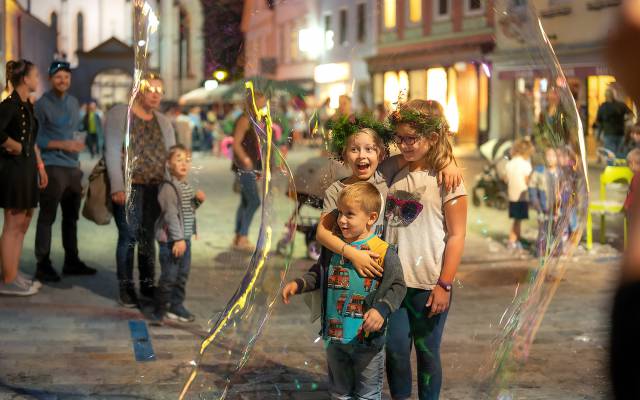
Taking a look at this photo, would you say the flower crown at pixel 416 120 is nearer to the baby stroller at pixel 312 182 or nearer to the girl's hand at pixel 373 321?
the baby stroller at pixel 312 182

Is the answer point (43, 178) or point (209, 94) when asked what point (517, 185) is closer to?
point (43, 178)

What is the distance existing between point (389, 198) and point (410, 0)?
101cm

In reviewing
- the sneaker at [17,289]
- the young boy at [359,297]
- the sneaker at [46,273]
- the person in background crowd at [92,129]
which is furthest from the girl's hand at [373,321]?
the person in background crowd at [92,129]

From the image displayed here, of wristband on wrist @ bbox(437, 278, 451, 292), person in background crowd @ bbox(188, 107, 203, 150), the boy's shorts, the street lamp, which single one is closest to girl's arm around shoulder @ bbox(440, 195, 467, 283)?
wristband on wrist @ bbox(437, 278, 451, 292)

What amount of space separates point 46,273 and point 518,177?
14.7 feet

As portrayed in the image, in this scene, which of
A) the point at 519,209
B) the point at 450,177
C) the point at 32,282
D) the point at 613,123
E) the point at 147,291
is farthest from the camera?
the point at 613,123

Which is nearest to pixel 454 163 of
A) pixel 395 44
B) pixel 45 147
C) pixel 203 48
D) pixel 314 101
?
pixel 314 101

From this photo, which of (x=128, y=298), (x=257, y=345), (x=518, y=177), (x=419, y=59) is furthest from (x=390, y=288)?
(x=518, y=177)

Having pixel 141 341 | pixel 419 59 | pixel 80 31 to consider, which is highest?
pixel 80 31

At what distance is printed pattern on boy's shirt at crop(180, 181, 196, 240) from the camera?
685 cm

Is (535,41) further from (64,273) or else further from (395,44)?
(64,273)

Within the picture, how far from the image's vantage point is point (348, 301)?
13.4ft

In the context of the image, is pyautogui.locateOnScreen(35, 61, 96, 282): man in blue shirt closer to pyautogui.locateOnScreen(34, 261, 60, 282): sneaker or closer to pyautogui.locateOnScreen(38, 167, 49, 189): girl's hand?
pyautogui.locateOnScreen(34, 261, 60, 282): sneaker

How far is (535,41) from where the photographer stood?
15.2 feet
